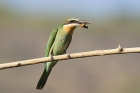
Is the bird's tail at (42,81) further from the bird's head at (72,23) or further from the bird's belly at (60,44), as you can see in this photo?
the bird's head at (72,23)

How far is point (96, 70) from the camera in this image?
1154cm

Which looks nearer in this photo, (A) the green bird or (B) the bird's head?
(B) the bird's head

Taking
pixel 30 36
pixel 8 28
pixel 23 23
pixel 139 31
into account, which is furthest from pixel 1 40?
pixel 139 31

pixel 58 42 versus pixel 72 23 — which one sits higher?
pixel 72 23

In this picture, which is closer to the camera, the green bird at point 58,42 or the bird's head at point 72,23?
the bird's head at point 72,23

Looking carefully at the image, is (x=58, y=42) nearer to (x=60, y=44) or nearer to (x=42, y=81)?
(x=60, y=44)

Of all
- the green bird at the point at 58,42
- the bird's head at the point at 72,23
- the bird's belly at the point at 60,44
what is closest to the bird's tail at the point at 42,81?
the green bird at the point at 58,42

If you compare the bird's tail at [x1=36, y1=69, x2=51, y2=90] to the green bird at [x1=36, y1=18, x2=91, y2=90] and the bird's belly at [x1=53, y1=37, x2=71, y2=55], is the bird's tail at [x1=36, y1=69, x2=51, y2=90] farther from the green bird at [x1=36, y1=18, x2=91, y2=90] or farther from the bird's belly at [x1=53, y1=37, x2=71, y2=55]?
the bird's belly at [x1=53, y1=37, x2=71, y2=55]

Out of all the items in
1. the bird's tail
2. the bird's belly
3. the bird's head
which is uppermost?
the bird's head

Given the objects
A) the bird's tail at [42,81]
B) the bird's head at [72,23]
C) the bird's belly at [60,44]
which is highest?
the bird's head at [72,23]

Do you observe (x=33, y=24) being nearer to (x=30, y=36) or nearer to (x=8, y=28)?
(x=8, y=28)

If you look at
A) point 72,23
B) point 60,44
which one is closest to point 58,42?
point 60,44

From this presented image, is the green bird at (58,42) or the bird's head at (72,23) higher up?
the bird's head at (72,23)

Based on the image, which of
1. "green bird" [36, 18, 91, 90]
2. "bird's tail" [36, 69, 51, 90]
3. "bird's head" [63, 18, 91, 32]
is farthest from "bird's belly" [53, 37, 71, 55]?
"bird's tail" [36, 69, 51, 90]
